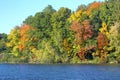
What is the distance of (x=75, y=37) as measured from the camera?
361 ft

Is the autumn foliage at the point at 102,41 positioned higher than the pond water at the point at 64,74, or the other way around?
the autumn foliage at the point at 102,41

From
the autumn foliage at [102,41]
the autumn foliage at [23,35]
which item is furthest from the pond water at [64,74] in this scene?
the autumn foliage at [23,35]

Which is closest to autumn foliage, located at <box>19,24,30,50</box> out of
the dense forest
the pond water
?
the dense forest

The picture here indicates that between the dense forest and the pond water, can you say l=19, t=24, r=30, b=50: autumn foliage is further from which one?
the pond water

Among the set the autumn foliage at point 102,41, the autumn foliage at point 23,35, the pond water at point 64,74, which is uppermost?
the autumn foliage at point 23,35

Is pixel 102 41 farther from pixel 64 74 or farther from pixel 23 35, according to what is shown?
pixel 64 74

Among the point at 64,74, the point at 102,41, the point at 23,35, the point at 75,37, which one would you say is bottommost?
the point at 64,74

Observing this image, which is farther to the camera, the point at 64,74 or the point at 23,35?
the point at 23,35

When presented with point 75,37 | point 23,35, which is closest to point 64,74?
point 75,37

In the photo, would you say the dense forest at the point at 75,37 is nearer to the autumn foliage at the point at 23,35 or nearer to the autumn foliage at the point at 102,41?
the autumn foliage at the point at 102,41

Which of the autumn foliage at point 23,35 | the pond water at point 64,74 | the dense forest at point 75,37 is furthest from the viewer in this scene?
the autumn foliage at point 23,35

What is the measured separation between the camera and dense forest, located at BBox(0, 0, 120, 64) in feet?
345

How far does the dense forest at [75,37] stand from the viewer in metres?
105

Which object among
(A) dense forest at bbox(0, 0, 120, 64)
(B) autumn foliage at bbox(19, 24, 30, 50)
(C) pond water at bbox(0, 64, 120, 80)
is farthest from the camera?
(B) autumn foliage at bbox(19, 24, 30, 50)
